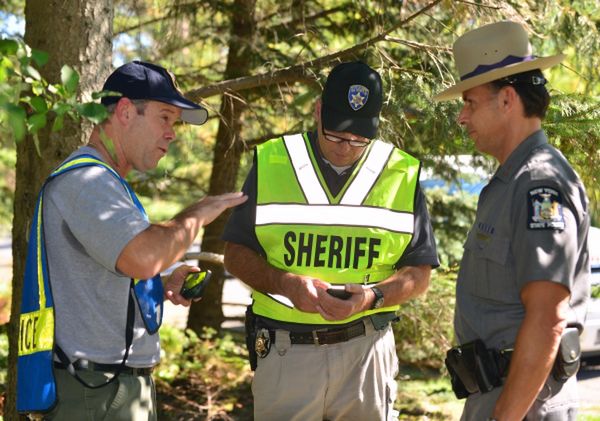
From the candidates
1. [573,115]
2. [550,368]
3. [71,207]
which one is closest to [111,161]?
[71,207]

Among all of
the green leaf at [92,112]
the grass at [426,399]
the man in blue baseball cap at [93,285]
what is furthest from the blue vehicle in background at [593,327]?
the green leaf at [92,112]

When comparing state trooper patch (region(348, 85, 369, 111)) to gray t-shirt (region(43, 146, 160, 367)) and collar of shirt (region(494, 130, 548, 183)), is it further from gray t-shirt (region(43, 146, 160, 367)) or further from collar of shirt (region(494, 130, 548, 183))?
gray t-shirt (region(43, 146, 160, 367))

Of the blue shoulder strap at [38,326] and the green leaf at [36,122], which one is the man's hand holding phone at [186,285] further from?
the green leaf at [36,122]

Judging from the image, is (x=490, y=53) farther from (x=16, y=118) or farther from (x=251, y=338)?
(x=16, y=118)

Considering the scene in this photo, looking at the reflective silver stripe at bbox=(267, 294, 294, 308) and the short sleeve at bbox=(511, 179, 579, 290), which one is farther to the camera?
the reflective silver stripe at bbox=(267, 294, 294, 308)

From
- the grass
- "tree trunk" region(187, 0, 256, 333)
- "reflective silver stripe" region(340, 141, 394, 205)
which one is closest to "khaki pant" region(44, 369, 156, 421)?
"reflective silver stripe" region(340, 141, 394, 205)

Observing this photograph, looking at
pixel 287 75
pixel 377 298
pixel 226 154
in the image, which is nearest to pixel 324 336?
pixel 377 298

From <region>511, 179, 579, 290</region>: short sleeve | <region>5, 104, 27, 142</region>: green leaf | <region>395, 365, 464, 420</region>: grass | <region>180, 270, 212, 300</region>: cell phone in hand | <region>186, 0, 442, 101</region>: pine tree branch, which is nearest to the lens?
<region>5, 104, 27, 142</region>: green leaf

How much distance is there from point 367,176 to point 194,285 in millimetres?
1013

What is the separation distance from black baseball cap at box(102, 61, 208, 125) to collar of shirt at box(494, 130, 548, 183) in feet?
3.72

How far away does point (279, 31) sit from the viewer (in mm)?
7035

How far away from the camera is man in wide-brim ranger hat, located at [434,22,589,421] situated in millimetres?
2504

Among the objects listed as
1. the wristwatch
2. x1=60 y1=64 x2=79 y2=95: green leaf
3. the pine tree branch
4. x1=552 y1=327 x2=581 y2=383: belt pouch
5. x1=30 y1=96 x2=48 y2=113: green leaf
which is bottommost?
x1=552 y1=327 x2=581 y2=383: belt pouch

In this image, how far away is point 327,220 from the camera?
143 inches
